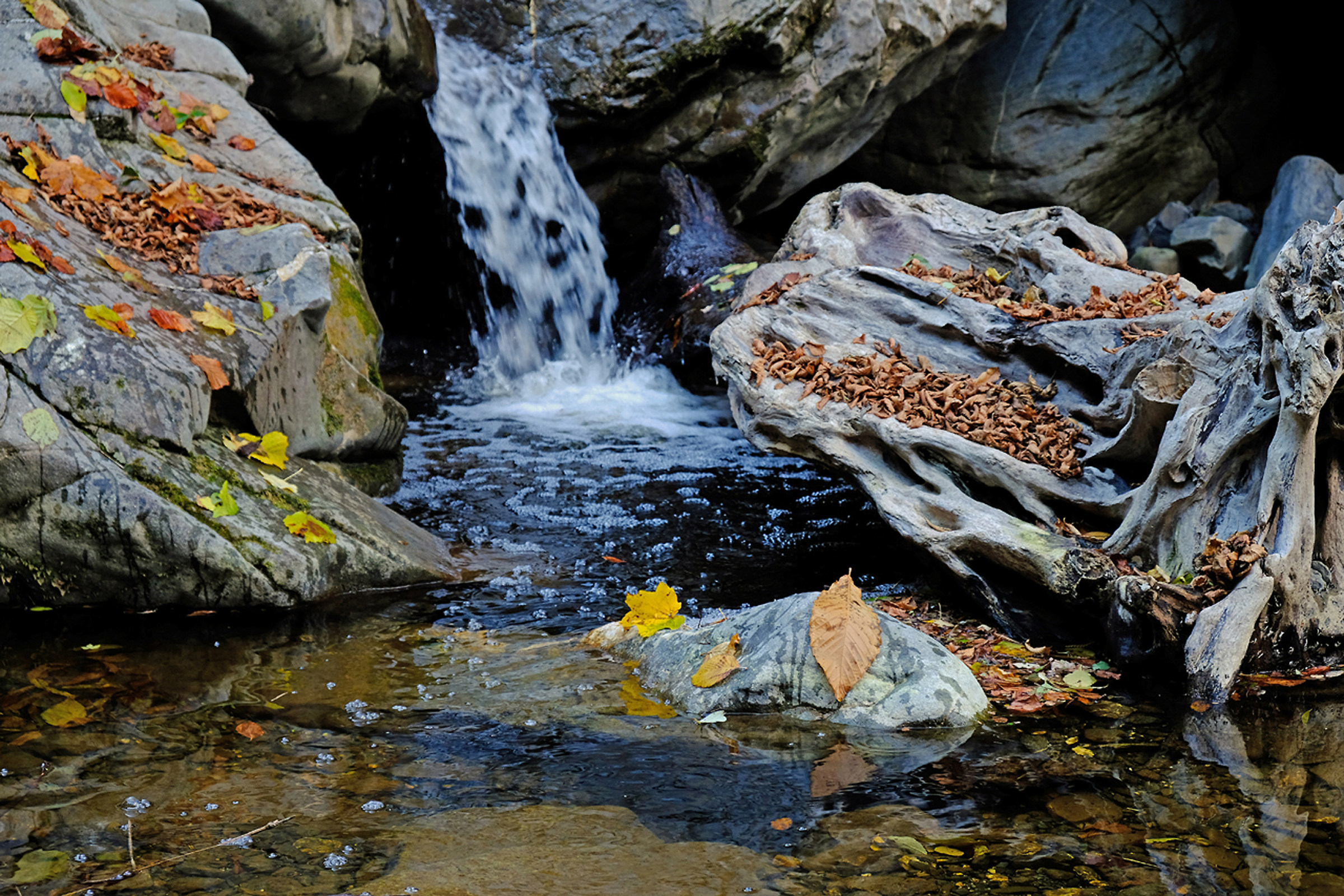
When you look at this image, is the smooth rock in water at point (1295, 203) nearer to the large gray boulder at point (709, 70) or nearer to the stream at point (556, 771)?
the large gray boulder at point (709, 70)

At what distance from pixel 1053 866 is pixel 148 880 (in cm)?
219

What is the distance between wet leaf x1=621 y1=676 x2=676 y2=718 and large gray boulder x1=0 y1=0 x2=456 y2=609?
1661 millimetres

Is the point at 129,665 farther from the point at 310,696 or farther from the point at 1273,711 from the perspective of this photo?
the point at 1273,711

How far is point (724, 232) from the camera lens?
10.1 metres

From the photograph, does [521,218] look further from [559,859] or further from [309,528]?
[559,859]

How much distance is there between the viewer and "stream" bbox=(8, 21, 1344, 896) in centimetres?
244

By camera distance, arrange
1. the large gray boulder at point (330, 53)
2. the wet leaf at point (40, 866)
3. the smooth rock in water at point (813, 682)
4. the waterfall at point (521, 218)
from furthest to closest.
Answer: the waterfall at point (521, 218) → the large gray boulder at point (330, 53) → the smooth rock in water at point (813, 682) → the wet leaf at point (40, 866)

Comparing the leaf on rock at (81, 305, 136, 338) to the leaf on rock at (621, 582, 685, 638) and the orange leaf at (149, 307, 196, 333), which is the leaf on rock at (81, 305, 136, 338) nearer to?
the orange leaf at (149, 307, 196, 333)

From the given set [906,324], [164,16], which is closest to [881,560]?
[906,324]

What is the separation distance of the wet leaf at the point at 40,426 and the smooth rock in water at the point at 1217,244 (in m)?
12.5

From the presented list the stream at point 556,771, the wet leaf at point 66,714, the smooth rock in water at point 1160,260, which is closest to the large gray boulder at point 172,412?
the stream at point 556,771

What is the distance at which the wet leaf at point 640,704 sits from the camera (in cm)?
349

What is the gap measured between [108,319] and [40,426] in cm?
66

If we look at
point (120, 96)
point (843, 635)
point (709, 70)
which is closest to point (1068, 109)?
point (709, 70)
